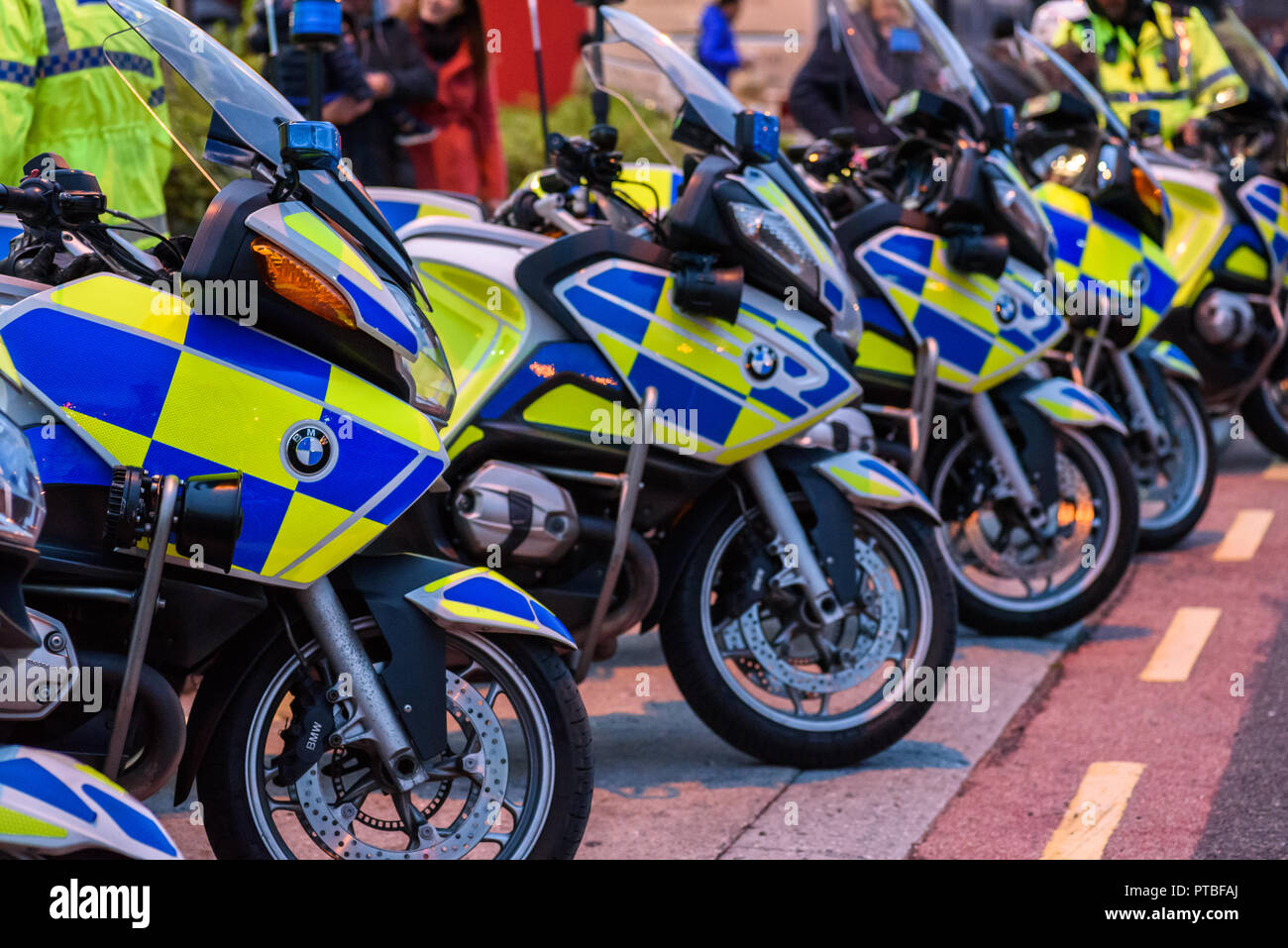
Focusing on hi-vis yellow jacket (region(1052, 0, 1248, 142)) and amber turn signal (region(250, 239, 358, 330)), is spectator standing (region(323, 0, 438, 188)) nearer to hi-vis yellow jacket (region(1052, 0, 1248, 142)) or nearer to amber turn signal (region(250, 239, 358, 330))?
hi-vis yellow jacket (region(1052, 0, 1248, 142))

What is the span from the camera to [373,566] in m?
3.31

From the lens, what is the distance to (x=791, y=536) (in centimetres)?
441

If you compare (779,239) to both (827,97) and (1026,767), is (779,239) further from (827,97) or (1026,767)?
(827,97)

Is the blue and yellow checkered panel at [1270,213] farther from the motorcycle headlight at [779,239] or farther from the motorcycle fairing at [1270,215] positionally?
the motorcycle headlight at [779,239]

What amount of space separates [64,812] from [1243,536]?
579 cm

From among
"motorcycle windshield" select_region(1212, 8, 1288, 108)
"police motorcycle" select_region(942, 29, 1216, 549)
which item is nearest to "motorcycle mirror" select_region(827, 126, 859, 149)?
"police motorcycle" select_region(942, 29, 1216, 549)

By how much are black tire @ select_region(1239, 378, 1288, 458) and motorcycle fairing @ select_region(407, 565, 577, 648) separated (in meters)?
6.11

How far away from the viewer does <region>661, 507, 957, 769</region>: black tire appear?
4383 millimetres

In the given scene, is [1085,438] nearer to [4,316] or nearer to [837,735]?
[837,735]

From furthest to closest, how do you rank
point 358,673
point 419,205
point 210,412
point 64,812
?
1. point 419,205
2. point 358,673
3. point 210,412
4. point 64,812

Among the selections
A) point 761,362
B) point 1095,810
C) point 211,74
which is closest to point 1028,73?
point 761,362

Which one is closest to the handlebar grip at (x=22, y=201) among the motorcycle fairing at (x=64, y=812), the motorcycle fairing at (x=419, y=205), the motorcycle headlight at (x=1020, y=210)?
the motorcycle fairing at (x=64, y=812)

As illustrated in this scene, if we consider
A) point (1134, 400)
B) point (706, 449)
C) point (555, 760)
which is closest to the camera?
point (555, 760)
